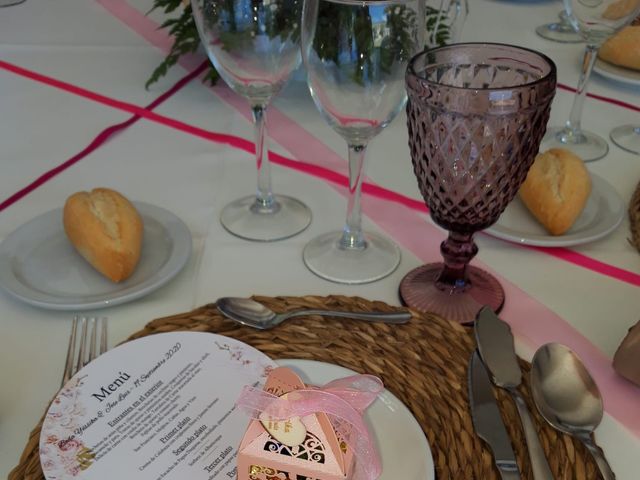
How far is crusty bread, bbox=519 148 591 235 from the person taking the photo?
0.68 m

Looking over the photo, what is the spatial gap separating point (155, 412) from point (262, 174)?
0.35 meters

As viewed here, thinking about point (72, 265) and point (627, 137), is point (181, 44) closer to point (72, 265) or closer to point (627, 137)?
point (72, 265)

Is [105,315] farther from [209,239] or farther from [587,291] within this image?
[587,291]

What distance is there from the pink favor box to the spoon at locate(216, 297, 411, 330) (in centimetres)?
14

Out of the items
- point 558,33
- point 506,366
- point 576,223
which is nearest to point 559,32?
point 558,33

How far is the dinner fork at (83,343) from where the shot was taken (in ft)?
1.80

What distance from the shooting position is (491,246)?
71 centimetres

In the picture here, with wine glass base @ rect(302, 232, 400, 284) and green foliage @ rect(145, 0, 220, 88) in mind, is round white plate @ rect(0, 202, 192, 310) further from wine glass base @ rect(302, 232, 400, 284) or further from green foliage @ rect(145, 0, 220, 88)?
green foliage @ rect(145, 0, 220, 88)

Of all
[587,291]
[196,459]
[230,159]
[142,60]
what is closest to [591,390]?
[587,291]

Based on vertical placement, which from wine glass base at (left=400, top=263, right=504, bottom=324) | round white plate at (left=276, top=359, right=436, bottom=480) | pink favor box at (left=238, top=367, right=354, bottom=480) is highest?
pink favor box at (left=238, top=367, right=354, bottom=480)

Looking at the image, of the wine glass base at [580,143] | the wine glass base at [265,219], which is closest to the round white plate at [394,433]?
the wine glass base at [265,219]

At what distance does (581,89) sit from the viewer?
897 mm

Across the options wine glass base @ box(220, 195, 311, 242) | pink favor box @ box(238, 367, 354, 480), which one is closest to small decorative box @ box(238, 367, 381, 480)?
pink favor box @ box(238, 367, 354, 480)

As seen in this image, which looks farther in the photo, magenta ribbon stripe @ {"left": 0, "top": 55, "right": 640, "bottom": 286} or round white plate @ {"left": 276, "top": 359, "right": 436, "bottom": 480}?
magenta ribbon stripe @ {"left": 0, "top": 55, "right": 640, "bottom": 286}
